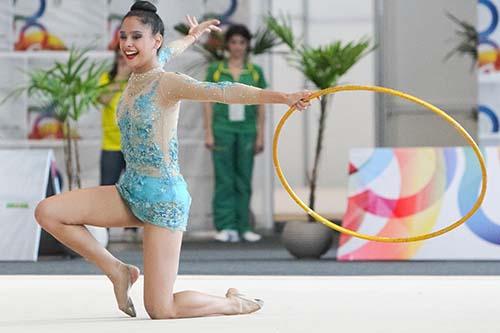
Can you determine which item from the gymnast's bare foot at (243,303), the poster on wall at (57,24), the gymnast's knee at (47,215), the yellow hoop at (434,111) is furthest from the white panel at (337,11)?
the gymnast's knee at (47,215)

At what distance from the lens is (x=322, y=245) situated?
316 inches

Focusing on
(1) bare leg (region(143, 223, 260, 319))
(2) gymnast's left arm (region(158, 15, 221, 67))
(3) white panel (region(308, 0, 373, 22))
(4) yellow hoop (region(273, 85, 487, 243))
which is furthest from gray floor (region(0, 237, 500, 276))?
(3) white panel (region(308, 0, 373, 22))

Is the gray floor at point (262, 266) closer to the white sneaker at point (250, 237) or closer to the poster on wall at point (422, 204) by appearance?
the poster on wall at point (422, 204)

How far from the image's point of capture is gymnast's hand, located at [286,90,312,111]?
14.3ft

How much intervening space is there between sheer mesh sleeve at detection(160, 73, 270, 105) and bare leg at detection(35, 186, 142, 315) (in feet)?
1.41

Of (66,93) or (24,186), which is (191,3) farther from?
(24,186)

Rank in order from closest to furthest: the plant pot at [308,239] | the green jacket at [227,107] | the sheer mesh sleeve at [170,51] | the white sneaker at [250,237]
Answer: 1. the sheer mesh sleeve at [170,51]
2. the plant pot at [308,239]
3. the green jacket at [227,107]
4. the white sneaker at [250,237]

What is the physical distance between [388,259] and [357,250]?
0.62ft

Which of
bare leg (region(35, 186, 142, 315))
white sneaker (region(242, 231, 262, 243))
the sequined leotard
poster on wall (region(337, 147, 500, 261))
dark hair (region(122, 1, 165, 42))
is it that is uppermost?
dark hair (region(122, 1, 165, 42))

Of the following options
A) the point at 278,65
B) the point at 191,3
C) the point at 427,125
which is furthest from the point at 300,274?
the point at 278,65

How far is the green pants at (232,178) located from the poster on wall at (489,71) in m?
1.65

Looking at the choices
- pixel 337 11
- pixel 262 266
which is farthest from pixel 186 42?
pixel 337 11

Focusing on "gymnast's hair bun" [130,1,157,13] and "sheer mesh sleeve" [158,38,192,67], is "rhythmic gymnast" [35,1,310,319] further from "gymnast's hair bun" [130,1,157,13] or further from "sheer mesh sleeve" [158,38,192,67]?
"sheer mesh sleeve" [158,38,192,67]

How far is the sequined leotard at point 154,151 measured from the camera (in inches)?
191
